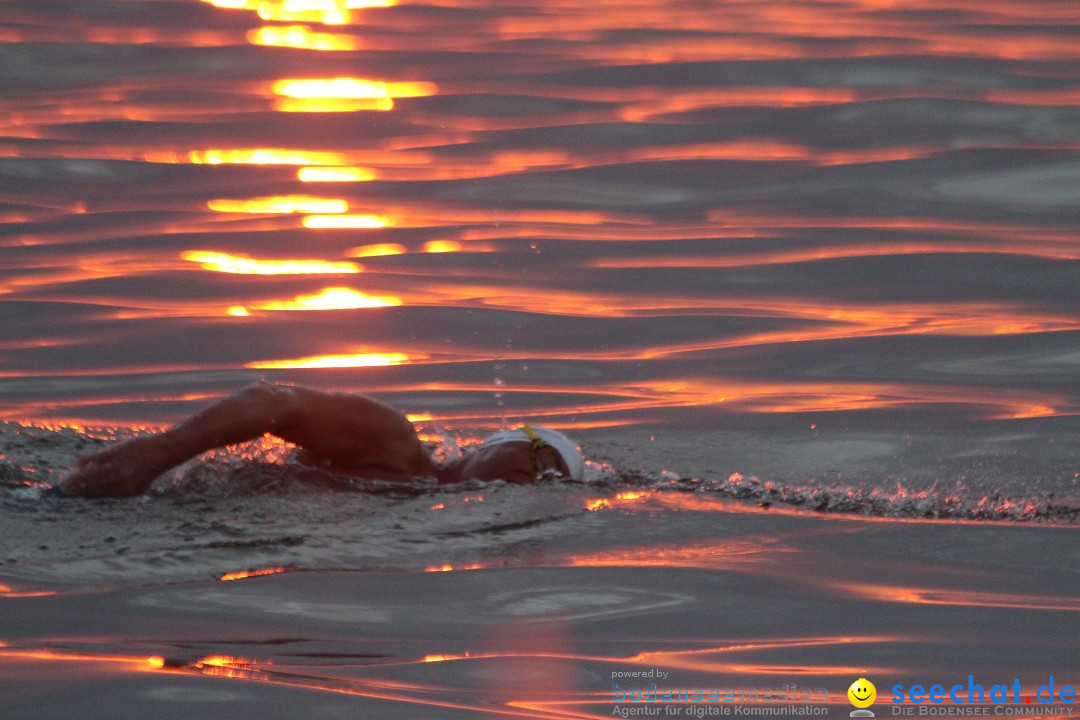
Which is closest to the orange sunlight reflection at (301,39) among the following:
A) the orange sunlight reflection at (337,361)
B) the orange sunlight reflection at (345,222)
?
the orange sunlight reflection at (345,222)

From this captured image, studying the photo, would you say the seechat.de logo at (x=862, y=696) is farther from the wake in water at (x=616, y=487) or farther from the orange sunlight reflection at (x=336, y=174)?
the orange sunlight reflection at (x=336, y=174)

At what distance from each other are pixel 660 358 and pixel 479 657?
407 cm

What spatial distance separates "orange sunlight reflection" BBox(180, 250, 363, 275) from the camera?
31.4ft

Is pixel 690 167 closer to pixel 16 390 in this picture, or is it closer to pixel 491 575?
pixel 16 390

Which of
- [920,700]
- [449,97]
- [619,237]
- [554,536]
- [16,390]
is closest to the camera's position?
[920,700]

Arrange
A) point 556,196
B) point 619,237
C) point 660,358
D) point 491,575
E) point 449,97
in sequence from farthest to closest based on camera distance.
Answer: point 449,97
point 556,196
point 619,237
point 660,358
point 491,575

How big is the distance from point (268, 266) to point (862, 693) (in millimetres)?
6224

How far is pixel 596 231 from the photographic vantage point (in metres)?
10.5

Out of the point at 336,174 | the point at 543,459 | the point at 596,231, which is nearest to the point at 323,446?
the point at 543,459

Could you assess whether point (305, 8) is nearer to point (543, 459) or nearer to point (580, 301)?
point (580, 301)

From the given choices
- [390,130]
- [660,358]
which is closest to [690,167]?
[390,130]

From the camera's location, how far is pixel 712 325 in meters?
8.70

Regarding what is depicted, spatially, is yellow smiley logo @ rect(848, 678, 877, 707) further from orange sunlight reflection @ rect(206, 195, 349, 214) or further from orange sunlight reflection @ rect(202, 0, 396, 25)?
orange sunlight reflection @ rect(202, 0, 396, 25)

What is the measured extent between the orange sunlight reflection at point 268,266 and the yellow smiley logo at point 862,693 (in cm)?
584
